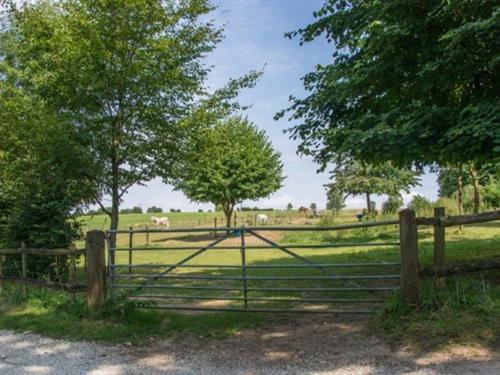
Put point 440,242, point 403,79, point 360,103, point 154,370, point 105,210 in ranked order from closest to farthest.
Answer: point 154,370
point 440,242
point 403,79
point 360,103
point 105,210

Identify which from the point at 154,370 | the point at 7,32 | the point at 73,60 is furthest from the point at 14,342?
the point at 7,32

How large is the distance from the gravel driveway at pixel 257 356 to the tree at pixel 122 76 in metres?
5.74

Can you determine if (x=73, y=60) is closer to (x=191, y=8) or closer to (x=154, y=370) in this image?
(x=191, y=8)

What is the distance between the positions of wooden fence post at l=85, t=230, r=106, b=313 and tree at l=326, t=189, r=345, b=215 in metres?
31.3

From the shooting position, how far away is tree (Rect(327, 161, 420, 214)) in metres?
34.2

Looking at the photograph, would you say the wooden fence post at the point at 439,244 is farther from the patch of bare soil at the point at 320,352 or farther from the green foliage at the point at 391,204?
the green foliage at the point at 391,204

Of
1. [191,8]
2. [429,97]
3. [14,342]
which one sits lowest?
[14,342]

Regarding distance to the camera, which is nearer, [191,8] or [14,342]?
[14,342]

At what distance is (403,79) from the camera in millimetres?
8281

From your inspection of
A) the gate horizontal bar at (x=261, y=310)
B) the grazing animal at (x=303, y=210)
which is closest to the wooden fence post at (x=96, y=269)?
the gate horizontal bar at (x=261, y=310)

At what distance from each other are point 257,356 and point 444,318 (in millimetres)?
Result: 2178

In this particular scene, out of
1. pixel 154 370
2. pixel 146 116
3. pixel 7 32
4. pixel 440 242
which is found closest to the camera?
pixel 154 370

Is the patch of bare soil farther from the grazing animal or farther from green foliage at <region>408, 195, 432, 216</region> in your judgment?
the grazing animal

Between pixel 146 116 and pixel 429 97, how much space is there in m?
6.18
